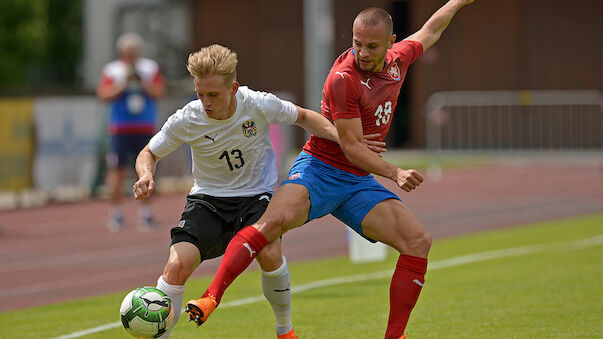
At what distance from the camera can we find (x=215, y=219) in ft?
21.5

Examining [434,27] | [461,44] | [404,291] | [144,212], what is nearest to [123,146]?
[144,212]

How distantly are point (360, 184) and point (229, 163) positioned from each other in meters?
0.90

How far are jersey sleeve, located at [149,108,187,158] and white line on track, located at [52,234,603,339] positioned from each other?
1.82m

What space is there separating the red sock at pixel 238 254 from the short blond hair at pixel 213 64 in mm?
985

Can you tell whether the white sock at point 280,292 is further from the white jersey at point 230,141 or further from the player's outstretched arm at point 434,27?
the player's outstretched arm at point 434,27

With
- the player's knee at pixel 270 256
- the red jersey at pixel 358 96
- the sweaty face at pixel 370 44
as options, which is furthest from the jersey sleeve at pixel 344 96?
the player's knee at pixel 270 256

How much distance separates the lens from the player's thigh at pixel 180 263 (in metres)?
6.16

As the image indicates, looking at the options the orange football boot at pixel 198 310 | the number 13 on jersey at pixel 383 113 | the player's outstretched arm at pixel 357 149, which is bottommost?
the orange football boot at pixel 198 310

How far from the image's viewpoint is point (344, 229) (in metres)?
15.0

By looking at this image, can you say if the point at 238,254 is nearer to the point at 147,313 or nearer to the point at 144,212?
the point at 147,313

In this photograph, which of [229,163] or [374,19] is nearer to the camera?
[374,19]

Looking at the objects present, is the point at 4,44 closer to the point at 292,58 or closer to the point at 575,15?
the point at 292,58

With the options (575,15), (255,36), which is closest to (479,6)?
(575,15)

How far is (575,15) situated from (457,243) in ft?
50.3
